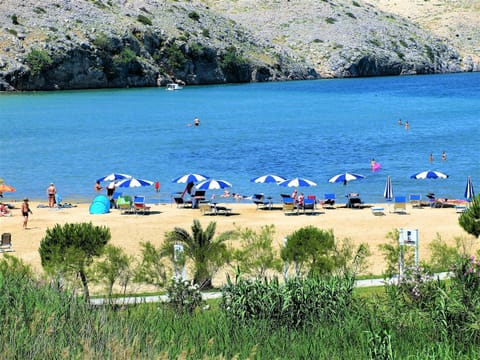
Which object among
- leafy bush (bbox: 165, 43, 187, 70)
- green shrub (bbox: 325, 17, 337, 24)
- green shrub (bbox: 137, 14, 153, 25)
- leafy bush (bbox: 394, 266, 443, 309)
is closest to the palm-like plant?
leafy bush (bbox: 394, 266, 443, 309)

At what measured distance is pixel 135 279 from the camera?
18.8 meters

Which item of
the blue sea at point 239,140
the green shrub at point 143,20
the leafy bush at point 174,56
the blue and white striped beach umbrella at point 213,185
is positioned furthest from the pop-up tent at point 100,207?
the green shrub at point 143,20

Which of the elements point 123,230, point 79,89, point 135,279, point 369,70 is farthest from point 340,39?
point 135,279

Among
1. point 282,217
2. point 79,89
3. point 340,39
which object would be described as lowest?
point 282,217

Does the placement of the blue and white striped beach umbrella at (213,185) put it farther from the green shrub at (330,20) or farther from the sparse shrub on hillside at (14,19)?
the green shrub at (330,20)

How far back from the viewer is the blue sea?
Result: 162ft

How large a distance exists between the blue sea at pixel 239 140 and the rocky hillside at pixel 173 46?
13553 mm

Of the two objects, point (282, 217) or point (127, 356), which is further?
point (282, 217)

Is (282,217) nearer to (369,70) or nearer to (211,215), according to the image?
(211,215)

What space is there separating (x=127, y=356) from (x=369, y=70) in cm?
18496

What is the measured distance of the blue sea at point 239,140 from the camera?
49.5 metres

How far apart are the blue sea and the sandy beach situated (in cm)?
655

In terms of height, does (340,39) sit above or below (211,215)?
above

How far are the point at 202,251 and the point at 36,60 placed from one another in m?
115
